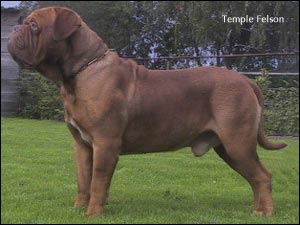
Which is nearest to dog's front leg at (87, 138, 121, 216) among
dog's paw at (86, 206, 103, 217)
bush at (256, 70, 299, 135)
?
dog's paw at (86, 206, 103, 217)

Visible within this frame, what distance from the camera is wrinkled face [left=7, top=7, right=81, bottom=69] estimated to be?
5352 millimetres

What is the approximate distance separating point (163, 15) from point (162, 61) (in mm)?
2650

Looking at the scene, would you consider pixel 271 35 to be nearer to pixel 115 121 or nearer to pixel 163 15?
pixel 163 15

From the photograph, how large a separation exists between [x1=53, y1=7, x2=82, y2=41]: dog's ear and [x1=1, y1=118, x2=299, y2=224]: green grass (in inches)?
65.2

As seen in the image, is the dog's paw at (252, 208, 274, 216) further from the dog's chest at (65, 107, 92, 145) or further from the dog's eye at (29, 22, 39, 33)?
the dog's eye at (29, 22, 39, 33)

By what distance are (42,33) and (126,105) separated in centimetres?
101

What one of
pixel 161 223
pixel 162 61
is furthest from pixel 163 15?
pixel 161 223

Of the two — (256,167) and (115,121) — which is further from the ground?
(115,121)

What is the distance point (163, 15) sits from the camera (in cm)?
1288

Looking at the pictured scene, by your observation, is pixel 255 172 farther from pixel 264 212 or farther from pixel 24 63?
pixel 24 63

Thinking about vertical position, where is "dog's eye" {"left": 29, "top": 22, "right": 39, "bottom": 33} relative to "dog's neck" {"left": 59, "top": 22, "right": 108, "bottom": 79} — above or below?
above

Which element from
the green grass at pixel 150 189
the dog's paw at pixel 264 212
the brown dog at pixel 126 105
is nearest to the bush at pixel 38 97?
the green grass at pixel 150 189

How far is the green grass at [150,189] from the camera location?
538cm

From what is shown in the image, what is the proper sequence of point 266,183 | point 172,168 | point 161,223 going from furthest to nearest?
point 172,168 < point 266,183 < point 161,223
